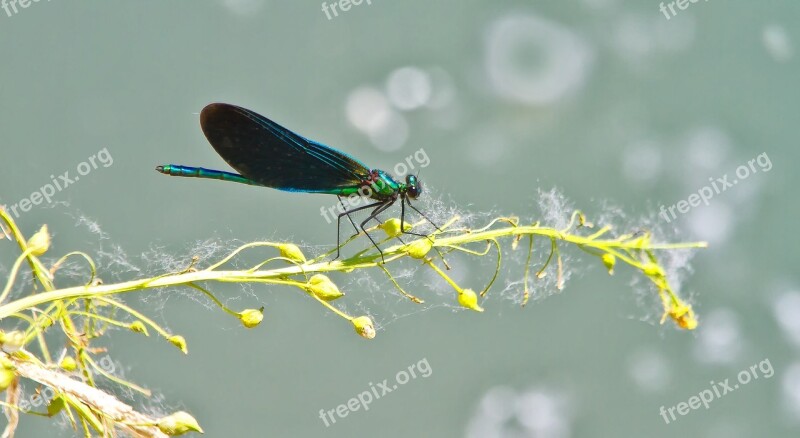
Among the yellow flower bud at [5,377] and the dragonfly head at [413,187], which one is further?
the dragonfly head at [413,187]

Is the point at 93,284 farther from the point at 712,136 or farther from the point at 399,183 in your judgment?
the point at 712,136

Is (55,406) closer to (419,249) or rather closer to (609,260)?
(419,249)

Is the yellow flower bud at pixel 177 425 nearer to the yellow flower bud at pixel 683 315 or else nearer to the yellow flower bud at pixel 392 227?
the yellow flower bud at pixel 392 227

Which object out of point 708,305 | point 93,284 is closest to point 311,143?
point 93,284

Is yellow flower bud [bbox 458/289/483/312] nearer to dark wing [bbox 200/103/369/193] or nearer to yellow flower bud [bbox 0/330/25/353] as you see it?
dark wing [bbox 200/103/369/193]

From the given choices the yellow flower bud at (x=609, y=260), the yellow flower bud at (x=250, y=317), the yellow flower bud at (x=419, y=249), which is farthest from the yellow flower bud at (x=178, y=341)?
the yellow flower bud at (x=609, y=260)

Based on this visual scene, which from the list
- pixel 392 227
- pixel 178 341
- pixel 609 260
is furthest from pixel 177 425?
pixel 609 260

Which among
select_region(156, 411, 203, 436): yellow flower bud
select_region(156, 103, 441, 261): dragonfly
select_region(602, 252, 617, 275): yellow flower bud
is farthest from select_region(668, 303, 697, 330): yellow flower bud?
select_region(156, 411, 203, 436): yellow flower bud
